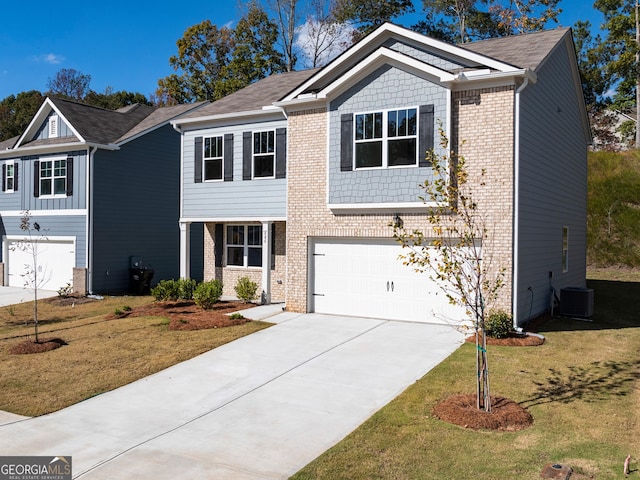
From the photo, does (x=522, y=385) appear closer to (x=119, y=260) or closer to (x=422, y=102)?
(x=422, y=102)

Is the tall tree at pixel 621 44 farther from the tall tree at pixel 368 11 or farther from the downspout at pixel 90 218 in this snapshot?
the downspout at pixel 90 218

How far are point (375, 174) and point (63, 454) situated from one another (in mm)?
9493

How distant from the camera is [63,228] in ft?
71.5

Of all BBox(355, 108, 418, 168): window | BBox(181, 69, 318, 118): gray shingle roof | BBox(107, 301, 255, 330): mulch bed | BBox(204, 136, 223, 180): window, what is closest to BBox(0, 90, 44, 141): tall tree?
BBox(181, 69, 318, 118): gray shingle roof

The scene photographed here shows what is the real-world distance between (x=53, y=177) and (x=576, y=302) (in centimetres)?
1997

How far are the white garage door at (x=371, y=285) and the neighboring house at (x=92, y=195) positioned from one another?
10306 mm

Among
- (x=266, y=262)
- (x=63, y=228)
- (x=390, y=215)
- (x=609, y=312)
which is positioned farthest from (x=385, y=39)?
(x=63, y=228)

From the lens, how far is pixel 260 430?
24.1 feet

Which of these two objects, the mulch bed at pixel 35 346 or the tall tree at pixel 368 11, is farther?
the tall tree at pixel 368 11

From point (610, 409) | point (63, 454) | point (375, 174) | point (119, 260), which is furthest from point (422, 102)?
point (119, 260)

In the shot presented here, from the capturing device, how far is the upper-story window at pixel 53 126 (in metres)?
22.7

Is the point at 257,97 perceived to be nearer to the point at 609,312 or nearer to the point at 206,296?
the point at 206,296

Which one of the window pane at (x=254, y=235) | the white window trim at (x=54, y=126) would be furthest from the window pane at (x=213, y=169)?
the white window trim at (x=54, y=126)

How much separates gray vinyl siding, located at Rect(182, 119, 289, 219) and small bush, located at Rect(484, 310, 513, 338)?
740cm
